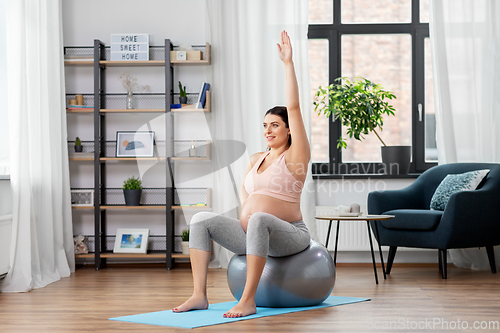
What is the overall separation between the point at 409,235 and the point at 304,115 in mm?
1299

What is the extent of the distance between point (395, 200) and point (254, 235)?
203 cm

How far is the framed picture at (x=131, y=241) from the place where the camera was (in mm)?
4375

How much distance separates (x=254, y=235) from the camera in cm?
237

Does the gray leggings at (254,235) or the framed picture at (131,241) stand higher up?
the gray leggings at (254,235)

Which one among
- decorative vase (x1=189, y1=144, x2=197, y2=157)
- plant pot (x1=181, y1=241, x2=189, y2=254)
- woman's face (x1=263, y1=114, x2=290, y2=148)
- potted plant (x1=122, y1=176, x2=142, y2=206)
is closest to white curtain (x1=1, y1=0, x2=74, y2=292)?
potted plant (x1=122, y1=176, x2=142, y2=206)

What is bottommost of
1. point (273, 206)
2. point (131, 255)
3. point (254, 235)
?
point (131, 255)

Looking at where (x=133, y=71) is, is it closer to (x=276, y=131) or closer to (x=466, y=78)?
(x=276, y=131)

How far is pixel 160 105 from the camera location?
180 inches

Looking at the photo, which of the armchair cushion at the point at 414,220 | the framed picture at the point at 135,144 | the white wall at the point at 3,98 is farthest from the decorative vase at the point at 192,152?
the armchair cushion at the point at 414,220

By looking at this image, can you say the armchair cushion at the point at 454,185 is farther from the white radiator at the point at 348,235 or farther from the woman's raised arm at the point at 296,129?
the woman's raised arm at the point at 296,129

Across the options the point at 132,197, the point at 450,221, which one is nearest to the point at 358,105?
the point at 450,221

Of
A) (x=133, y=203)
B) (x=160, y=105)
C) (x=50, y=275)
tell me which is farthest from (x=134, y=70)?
(x=50, y=275)

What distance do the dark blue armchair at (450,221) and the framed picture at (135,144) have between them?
5.99ft

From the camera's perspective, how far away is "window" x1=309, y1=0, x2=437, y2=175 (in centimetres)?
469
